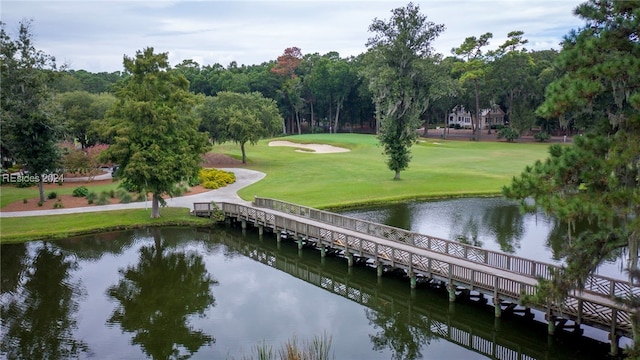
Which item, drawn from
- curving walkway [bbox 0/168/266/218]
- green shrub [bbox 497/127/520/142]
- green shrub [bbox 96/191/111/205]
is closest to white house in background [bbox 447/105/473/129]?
green shrub [bbox 497/127/520/142]

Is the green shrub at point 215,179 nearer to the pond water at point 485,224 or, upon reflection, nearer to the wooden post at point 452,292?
the pond water at point 485,224

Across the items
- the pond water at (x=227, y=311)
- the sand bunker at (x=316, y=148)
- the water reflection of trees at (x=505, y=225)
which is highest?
the sand bunker at (x=316, y=148)

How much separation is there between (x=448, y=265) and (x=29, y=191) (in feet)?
128

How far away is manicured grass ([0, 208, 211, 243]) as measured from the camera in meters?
31.1

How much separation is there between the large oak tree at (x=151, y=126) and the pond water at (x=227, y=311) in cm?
559

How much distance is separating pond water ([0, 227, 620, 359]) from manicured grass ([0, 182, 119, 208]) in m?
13.9

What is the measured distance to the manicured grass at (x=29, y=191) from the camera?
1615 inches

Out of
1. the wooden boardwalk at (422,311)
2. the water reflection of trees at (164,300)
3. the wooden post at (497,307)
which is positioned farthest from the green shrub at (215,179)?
the wooden post at (497,307)

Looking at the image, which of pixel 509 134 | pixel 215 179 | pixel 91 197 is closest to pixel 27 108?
pixel 91 197

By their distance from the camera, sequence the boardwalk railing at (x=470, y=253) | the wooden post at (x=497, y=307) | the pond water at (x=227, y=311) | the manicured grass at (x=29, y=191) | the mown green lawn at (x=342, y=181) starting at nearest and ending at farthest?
the pond water at (x=227, y=311) < the boardwalk railing at (x=470, y=253) < the wooden post at (x=497, y=307) < the mown green lawn at (x=342, y=181) < the manicured grass at (x=29, y=191)

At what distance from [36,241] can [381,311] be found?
21.8 meters

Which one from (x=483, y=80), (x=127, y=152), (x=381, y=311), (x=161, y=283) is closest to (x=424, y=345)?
(x=381, y=311)

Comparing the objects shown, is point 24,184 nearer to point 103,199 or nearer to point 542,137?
point 103,199

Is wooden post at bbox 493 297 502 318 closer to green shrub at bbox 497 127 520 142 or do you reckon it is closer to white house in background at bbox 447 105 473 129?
green shrub at bbox 497 127 520 142
